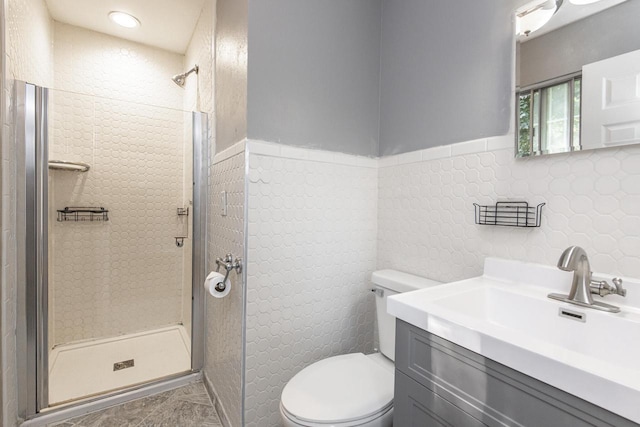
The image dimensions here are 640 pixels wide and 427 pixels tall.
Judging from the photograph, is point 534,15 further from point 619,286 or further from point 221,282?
point 221,282

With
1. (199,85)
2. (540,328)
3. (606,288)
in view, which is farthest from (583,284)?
(199,85)

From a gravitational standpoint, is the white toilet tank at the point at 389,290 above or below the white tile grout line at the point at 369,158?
below

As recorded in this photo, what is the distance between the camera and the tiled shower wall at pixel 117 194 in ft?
6.98

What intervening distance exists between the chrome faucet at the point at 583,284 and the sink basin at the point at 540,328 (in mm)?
28

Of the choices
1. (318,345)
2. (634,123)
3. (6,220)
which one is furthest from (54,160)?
(634,123)

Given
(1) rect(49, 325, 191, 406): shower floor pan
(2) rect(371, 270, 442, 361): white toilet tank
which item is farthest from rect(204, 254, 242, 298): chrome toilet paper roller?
(1) rect(49, 325, 191, 406): shower floor pan

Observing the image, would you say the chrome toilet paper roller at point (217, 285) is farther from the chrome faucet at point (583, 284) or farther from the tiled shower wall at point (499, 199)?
the chrome faucet at point (583, 284)

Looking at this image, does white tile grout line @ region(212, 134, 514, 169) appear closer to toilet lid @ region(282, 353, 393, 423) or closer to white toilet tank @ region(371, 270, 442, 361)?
white toilet tank @ region(371, 270, 442, 361)

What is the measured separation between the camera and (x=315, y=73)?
1452mm

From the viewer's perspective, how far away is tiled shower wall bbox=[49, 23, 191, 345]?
213 centimetres

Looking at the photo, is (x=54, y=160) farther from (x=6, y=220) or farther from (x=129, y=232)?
(x=129, y=232)

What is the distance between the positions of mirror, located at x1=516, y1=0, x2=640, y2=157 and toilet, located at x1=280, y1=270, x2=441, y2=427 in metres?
0.73

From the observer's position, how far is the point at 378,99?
1.68 meters

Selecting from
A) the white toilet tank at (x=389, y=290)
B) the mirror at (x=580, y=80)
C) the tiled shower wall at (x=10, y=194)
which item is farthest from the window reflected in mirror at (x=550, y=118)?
the tiled shower wall at (x=10, y=194)
